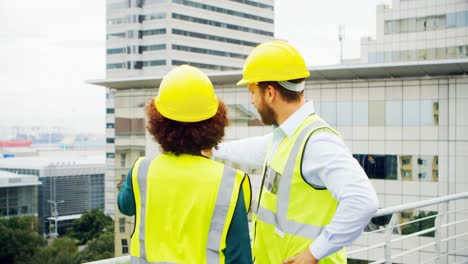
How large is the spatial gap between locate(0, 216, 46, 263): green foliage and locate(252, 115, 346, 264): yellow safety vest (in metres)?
47.9

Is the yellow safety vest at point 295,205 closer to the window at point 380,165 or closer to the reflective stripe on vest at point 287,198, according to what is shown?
the reflective stripe on vest at point 287,198

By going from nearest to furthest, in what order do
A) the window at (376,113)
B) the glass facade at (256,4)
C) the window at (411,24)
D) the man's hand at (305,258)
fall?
the man's hand at (305,258) → the window at (376,113) → the window at (411,24) → the glass facade at (256,4)

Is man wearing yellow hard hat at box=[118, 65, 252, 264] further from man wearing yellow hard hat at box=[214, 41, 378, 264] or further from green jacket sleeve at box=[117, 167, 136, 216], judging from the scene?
man wearing yellow hard hat at box=[214, 41, 378, 264]

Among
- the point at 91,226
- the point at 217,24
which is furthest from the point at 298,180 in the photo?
the point at 217,24

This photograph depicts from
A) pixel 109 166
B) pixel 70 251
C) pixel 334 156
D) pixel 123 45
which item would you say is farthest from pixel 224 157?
pixel 109 166

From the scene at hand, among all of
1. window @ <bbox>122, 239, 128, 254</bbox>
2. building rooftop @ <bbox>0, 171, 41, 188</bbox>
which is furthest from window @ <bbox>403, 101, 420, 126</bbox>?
building rooftop @ <bbox>0, 171, 41, 188</bbox>

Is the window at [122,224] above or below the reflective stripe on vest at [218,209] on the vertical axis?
below

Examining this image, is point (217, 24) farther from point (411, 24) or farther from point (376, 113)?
point (376, 113)

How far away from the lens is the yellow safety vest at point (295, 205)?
1685 millimetres

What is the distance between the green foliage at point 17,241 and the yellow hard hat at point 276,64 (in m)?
48.0

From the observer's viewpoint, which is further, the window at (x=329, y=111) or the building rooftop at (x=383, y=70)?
the window at (x=329, y=111)

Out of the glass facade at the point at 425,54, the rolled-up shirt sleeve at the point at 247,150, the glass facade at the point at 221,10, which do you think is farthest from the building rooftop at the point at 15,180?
the rolled-up shirt sleeve at the point at 247,150

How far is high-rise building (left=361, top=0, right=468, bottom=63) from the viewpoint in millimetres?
42906

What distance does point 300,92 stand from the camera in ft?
5.88
